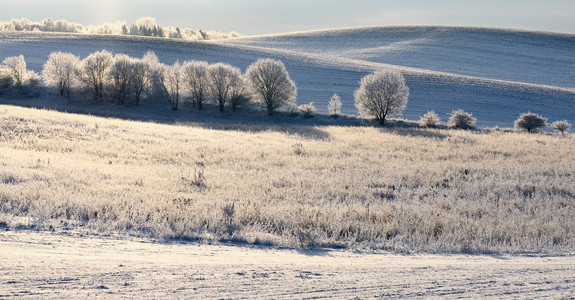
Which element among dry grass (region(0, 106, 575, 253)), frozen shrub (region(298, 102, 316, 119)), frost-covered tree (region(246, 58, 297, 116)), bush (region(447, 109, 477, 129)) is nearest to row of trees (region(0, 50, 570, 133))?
frost-covered tree (region(246, 58, 297, 116))

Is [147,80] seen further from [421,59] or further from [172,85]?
[421,59]

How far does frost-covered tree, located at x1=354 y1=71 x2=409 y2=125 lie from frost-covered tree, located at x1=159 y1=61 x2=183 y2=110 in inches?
777

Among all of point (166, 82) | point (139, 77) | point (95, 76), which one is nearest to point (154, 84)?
point (166, 82)

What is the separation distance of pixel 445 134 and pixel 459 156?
11.8 meters

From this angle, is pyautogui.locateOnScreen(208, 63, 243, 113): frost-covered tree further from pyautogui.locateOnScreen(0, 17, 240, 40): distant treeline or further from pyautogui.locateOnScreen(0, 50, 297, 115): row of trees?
pyautogui.locateOnScreen(0, 17, 240, 40): distant treeline

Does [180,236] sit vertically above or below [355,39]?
below

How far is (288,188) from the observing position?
15.2m

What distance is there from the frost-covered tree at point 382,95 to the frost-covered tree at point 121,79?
2491 centimetres

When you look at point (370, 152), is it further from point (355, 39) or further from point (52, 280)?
point (355, 39)

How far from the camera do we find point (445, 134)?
37.8m

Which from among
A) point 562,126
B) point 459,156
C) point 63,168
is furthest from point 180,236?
point 562,126

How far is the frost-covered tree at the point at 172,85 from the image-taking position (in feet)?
171

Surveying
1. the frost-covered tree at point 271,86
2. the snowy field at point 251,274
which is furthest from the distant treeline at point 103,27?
the snowy field at point 251,274

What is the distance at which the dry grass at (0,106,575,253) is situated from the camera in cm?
897
